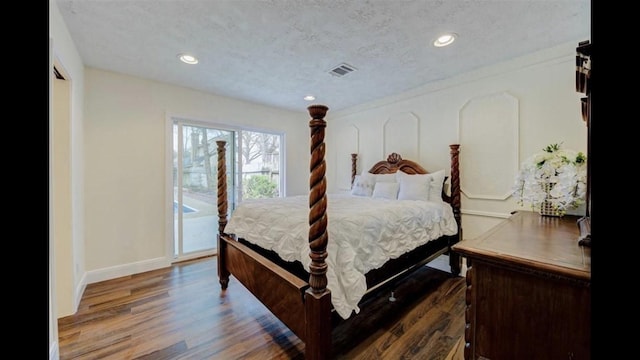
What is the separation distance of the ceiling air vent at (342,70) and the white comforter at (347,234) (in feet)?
5.24

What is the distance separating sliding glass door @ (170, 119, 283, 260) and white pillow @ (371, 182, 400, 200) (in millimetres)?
2074

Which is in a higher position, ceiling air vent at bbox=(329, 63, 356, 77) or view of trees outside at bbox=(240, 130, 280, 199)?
ceiling air vent at bbox=(329, 63, 356, 77)

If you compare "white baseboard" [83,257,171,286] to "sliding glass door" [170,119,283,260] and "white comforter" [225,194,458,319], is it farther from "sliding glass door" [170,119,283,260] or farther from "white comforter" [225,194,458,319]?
"white comforter" [225,194,458,319]

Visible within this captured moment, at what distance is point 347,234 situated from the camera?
181 cm

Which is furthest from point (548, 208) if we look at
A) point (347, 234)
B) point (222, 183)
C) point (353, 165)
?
point (222, 183)

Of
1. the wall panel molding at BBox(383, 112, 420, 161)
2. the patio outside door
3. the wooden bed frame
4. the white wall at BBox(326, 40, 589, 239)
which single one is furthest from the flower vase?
the patio outside door

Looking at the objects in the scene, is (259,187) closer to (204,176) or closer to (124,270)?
(204,176)

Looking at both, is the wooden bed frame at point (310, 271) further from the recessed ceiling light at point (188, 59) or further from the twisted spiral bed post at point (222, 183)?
the recessed ceiling light at point (188, 59)

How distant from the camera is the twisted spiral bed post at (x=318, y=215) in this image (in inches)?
60.9

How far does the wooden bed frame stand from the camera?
1.53m

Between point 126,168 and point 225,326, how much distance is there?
2.29m

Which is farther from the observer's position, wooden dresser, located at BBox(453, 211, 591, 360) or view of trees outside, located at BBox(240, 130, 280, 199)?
view of trees outside, located at BBox(240, 130, 280, 199)

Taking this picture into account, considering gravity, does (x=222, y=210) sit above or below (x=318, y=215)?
below

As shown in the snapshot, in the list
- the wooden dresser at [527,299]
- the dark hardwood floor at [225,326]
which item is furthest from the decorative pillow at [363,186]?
the wooden dresser at [527,299]
